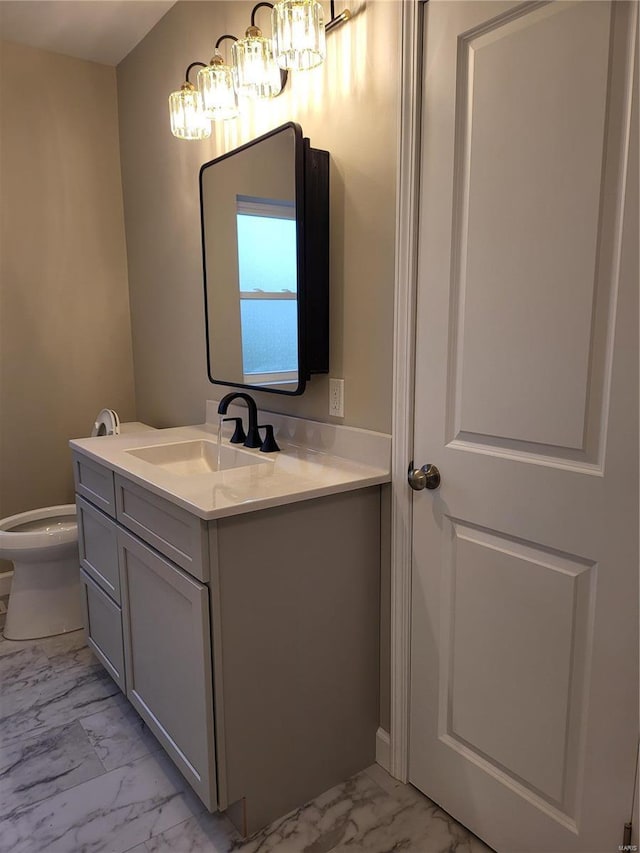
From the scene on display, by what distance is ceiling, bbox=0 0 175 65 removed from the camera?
7.89 ft

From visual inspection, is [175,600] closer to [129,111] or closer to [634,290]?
[634,290]

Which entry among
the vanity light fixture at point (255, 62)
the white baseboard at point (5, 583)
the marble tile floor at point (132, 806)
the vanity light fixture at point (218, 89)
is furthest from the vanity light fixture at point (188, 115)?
the white baseboard at point (5, 583)

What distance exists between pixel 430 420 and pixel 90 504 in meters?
1.29

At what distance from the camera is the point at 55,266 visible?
292 centimetres

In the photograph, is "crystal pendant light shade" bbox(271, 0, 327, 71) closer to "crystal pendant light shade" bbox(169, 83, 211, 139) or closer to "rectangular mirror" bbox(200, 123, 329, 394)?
"rectangular mirror" bbox(200, 123, 329, 394)

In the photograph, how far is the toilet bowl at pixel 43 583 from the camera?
96.1 inches

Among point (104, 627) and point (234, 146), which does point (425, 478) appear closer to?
point (104, 627)

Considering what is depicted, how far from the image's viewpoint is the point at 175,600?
1.57m

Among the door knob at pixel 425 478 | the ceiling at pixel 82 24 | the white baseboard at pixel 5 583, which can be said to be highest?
the ceiling at pixel 82 24

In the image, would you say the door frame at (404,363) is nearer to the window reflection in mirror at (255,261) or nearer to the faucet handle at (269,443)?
the window reflection in mirror at (255,261)

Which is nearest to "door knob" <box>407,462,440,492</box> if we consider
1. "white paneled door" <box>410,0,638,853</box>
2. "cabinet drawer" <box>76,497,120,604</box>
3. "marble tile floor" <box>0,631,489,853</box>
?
"white paneled door" <box>410,0,638,853</box>

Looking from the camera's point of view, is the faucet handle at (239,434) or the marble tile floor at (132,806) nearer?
the marble tile floor at (132,806)

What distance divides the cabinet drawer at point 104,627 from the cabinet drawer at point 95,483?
32cm

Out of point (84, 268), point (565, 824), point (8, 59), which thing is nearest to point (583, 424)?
point (565, 824)
